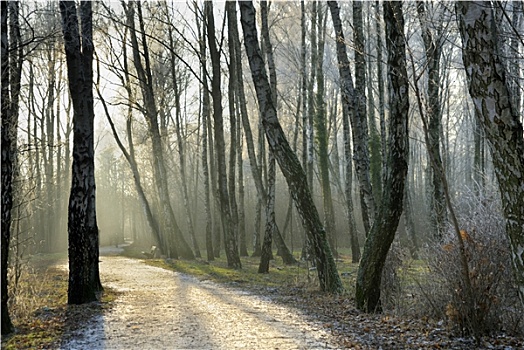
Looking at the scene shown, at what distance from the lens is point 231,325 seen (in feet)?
21.7

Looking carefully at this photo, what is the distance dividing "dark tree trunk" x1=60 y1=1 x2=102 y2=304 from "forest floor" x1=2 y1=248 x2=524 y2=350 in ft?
1.74

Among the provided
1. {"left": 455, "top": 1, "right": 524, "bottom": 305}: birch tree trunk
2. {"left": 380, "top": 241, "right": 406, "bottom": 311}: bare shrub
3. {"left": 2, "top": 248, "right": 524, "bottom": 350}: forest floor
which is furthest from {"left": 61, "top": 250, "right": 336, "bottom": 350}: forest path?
{"left": 455, "top": 1, "right": 524, "bottom": 305}: birch tree trunk

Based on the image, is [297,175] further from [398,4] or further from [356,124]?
[398,4]

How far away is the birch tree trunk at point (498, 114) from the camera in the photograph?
4363mm

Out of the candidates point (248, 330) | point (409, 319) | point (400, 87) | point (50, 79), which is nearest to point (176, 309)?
point (248, 330)

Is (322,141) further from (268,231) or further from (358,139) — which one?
(358,139)

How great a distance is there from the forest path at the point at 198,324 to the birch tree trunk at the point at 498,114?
239 centimetres

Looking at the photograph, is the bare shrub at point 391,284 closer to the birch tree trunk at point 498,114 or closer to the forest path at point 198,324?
the forest path at point 198,324

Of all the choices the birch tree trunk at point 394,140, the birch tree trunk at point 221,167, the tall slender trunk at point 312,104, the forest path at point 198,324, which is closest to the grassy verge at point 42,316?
the forest path at point 198,324

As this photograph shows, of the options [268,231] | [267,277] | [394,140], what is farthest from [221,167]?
[394,140]

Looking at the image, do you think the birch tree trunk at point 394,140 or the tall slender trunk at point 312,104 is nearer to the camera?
the birch tree trunk at point 394,140

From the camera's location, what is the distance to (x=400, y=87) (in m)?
7.05

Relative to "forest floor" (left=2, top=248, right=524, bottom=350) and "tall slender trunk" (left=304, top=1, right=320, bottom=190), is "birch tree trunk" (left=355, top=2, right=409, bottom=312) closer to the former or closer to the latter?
"forest floor" (left=2, top=248, right=524, bottom=350)

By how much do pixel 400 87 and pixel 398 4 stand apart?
3.84ft
